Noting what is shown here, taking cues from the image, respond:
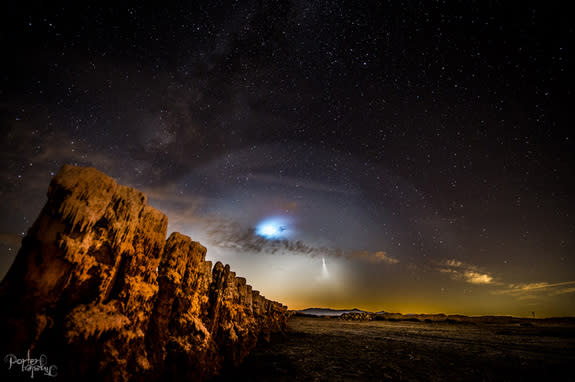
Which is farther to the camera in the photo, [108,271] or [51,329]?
[108,271]

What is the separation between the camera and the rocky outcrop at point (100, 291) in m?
2.13

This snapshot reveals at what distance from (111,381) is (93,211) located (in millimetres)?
1911

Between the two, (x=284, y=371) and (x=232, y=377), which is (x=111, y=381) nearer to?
(x=232, y=377)

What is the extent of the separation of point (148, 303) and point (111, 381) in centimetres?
98

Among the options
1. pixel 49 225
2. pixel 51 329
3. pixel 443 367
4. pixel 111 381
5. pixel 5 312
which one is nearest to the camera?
pixel 5 312

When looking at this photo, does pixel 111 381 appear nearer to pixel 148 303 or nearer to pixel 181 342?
pixel 148 303

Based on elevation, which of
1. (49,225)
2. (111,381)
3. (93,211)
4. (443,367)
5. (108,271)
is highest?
(93,211)

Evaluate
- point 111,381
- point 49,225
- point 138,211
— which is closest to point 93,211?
point 49,225

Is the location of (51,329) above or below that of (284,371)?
above

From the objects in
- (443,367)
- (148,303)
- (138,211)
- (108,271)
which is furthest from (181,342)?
(443,367)

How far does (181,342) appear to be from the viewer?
13.3 feet

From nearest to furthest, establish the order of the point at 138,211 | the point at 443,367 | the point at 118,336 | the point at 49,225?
the point at 49,225 → the point at 118,336 → the point at 138,211 → the point at 443,367

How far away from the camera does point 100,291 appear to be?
2.72 meters

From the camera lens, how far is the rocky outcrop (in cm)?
213
